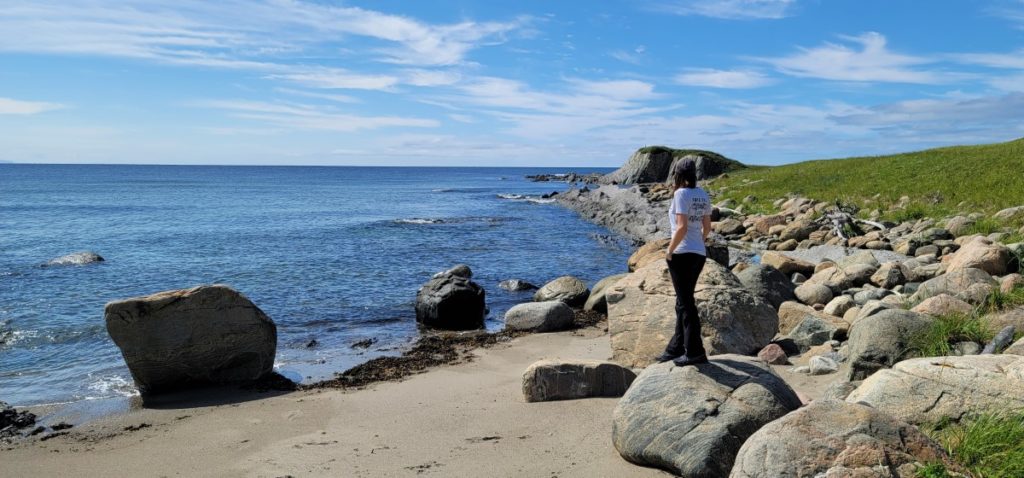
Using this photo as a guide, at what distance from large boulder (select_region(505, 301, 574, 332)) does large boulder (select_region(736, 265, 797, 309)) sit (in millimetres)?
3961

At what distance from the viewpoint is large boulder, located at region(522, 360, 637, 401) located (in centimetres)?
966

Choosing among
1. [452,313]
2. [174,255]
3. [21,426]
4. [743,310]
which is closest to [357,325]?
[452,313]

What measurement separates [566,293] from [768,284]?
557 cm

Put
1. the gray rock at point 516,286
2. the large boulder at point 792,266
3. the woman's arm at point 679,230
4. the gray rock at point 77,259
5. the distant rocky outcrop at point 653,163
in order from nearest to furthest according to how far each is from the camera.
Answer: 1. the woman's arm at point 679,230
2. the large boulder at point 792,266
3. the gray rock at point 516,286
4. the gray rock at point 77,259
5. the distant rocky outcrop at point 653,163

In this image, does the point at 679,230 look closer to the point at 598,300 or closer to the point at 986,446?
the point at 986,446

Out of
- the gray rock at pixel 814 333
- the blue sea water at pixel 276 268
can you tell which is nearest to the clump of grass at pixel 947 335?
the gray rock at pixel 814 333

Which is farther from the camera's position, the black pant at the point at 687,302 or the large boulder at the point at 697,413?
the black pant at the point at 687,302

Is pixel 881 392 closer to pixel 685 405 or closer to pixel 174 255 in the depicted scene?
pixel 685 405

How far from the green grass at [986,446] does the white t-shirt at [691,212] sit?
2854 millimetres

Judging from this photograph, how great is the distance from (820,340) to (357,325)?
35.1ft

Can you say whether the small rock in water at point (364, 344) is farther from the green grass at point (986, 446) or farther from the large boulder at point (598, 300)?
the green grass at point (986, 446)

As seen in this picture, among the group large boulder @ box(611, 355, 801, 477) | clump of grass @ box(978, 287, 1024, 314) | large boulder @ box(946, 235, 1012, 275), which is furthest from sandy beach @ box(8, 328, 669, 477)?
large boulder @ box(946, 235, 1012, 275)

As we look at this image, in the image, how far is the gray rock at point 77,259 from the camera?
2813 cm

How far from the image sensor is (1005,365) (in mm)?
6684
